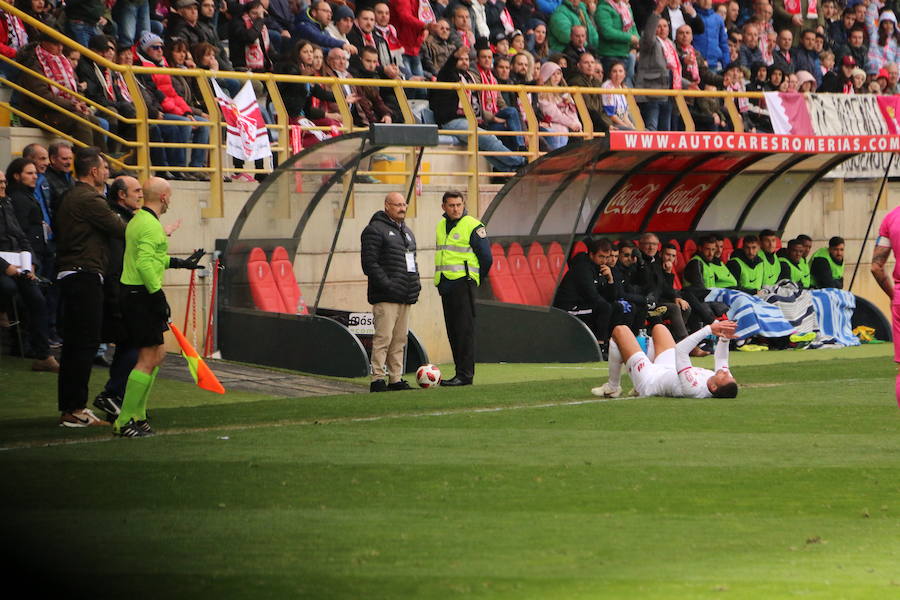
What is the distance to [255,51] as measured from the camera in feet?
65.1

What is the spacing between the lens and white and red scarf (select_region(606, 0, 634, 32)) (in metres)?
25.2

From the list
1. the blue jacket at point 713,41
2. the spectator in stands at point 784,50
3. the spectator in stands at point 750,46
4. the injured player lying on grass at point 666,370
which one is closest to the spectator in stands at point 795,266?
the blue jacket at point 713,41

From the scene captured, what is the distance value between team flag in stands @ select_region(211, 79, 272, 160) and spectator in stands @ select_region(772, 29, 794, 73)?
41.4ft

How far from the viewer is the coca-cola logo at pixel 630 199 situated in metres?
21.3

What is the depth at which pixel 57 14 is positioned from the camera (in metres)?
17.8

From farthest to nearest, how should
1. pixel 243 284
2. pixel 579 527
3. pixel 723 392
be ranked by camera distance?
1. pixel 243 284
2. pixel 723 392
3. pixel 579 527

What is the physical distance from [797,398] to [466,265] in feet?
12.2

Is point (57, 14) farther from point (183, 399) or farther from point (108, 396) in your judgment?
point (108, 396)

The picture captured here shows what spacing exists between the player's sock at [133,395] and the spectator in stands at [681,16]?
1705 centimetres

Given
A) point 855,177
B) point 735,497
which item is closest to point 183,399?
point 735,497

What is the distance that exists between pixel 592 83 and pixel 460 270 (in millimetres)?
8261

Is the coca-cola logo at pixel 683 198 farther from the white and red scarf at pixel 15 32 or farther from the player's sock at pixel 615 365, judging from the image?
the white and red scarf at pixel 15 32

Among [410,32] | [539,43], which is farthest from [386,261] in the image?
[539,43]

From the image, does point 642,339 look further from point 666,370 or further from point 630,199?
point 666,370
